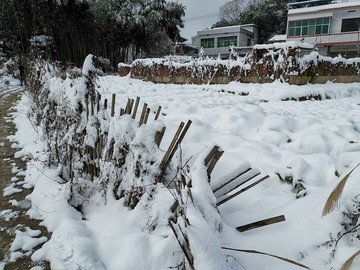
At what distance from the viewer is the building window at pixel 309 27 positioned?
2509cm

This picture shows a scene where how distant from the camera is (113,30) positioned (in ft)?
87.7

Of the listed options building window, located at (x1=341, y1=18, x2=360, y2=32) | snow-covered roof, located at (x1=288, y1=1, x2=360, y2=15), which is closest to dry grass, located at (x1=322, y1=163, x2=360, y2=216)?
building window, located at (x1=341, y1=18, x2=360, y2=32)

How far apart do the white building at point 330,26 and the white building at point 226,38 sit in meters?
7.11

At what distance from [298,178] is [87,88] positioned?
2.17 m

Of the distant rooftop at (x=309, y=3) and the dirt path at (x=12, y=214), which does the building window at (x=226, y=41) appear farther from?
the dirt path at (x=12, y=214)

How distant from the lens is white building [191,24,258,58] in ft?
110

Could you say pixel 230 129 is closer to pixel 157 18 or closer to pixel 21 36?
pixel 21 36

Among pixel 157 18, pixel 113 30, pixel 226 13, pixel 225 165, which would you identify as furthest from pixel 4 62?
pixel 226 13

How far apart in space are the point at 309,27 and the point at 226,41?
Result: 11.2 metres

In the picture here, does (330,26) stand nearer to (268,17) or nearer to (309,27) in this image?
(309,27)

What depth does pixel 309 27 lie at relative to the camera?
2586 cm

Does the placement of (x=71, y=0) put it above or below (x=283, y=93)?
above

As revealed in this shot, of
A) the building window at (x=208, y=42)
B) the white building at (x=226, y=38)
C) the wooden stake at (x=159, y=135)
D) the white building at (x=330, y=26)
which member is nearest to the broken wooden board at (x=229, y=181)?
the wooden stake at (x=159, y=135)

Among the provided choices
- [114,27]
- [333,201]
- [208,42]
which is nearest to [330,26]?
[208,42]
